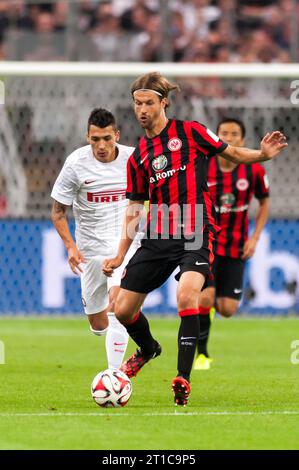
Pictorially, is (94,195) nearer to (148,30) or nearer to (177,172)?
(177,172)

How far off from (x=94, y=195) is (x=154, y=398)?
1.86m

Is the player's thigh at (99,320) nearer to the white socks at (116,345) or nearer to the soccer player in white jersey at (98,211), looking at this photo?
the soccer player in white jersey at (98,211)

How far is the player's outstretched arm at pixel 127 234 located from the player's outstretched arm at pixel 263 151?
75 centimetres

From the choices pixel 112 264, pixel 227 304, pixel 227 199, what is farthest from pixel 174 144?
pixel 227 304

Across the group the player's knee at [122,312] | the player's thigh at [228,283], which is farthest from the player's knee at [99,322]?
the player's thigh at [228,283]

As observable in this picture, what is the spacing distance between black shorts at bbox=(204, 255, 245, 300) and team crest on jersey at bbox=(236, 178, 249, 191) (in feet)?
2.29

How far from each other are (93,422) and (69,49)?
1047cm

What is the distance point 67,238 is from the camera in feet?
28.1

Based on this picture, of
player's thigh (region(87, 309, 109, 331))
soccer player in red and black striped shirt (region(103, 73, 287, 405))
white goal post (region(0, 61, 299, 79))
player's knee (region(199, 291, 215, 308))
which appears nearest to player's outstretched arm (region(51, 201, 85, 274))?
soccer player in red and black striped shirt (region(103, 73, 287, 405))

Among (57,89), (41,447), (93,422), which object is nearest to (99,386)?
(93,422)

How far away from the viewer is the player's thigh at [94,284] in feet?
29.9

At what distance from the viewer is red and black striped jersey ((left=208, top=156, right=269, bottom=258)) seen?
35.8 ft

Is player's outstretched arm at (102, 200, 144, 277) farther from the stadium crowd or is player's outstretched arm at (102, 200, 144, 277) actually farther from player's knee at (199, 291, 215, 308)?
the stadium crowd
